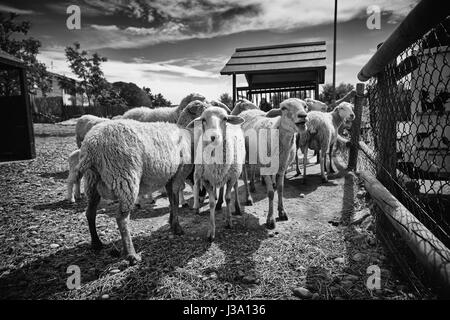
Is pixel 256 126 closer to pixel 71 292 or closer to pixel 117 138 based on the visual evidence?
pixel 117 138

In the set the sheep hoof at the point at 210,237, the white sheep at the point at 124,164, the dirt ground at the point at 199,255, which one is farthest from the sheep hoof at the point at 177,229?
the white sheep at the point at 124,164

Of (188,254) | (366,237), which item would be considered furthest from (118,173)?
(366,237)

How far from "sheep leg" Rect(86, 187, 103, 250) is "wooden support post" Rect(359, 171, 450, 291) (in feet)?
10.2

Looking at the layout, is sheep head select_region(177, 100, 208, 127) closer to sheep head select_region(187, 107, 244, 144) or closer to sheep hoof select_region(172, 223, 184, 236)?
sheep head select_region(187, 107, 244, 144)

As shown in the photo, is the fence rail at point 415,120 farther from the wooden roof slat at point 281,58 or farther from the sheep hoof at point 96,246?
the wooden roof slat at point 281,58

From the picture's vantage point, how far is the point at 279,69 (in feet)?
34.3

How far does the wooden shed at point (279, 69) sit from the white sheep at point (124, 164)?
26.3ft

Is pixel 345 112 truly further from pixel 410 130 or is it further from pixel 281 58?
pixel 281 58

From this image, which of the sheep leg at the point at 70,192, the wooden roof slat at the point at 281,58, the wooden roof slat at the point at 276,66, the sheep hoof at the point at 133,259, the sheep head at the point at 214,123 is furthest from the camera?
the wooden roof slat at the point at 281,58

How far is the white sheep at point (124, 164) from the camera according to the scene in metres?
2.86

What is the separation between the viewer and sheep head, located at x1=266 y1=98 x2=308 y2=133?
153 inches

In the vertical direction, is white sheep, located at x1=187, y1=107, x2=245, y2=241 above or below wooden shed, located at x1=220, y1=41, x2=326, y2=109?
below

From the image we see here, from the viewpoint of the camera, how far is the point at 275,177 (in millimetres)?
4422

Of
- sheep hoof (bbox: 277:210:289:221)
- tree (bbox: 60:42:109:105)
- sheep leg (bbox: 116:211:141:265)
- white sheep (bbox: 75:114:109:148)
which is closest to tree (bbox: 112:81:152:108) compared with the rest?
→ tree (bbox: 60:42:109:105)
